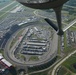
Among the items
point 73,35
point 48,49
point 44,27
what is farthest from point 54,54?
point 44,27

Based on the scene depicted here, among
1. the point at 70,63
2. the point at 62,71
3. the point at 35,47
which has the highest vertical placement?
the point at 62,71

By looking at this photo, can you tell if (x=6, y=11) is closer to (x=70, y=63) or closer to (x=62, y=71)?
(x=70, y=63)

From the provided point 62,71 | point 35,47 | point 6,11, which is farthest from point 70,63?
point 6,11

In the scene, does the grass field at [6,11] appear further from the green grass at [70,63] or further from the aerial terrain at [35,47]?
the green grass at [70,63]

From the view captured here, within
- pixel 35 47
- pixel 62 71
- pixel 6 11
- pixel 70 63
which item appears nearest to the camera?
pixel 62 71

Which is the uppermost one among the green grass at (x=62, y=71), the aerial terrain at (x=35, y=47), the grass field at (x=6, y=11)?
the green grass at (x=62, y=71)

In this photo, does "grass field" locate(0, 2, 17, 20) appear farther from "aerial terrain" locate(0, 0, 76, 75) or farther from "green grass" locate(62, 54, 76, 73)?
"green grass" locate(62, 54, 76, 73)

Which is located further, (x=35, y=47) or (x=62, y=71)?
(x=35, y=47)

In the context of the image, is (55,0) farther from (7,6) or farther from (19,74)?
(7,6)

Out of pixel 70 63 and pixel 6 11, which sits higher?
pixel 70 63

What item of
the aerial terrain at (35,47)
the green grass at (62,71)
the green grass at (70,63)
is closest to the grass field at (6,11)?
the aerial terrain at (35,47)

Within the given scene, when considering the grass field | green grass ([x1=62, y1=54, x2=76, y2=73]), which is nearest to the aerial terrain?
green grass ([x1=62, y1=54, x2=76, y2=73])

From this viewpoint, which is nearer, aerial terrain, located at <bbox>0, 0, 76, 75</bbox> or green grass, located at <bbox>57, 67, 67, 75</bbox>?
green grass, located at <bbox>57, 67, 67, 75</bbox>
